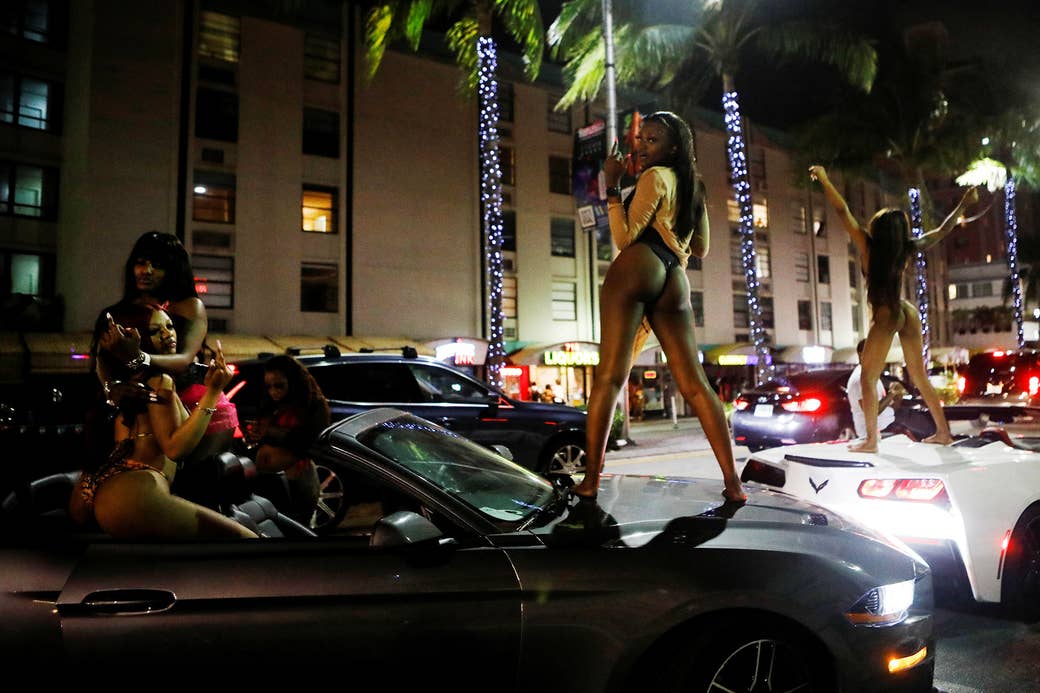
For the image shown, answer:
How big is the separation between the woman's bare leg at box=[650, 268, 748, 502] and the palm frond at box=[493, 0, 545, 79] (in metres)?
12.8

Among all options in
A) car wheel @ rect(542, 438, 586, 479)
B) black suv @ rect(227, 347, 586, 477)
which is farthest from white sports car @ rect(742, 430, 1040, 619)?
car wheel @ rect(542, 438, 586, 479)

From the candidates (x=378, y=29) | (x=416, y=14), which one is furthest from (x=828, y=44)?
(x=378, y=29)

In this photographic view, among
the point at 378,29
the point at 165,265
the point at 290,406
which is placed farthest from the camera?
the point at 378,29

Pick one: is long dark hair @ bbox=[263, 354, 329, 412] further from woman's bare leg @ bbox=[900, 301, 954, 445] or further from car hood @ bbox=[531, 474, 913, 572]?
woman's bare leg @ bbox=[900, 301, 954, 445]

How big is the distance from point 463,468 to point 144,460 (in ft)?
4.16

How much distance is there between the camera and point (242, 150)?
2038 centimetres

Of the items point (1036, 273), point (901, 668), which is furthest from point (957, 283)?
point (901, 668)

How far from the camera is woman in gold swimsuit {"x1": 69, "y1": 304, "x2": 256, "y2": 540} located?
241 cm

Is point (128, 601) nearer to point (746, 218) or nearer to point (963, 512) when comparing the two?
point (963, 512)

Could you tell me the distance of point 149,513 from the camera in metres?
2.42

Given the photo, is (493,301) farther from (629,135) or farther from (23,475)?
(23,475)

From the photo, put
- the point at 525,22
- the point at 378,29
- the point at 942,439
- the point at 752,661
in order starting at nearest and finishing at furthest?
the point at 752,661 → the point at 942,439 → the point at 525,22 → the point at 378,29

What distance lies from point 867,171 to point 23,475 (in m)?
27.5

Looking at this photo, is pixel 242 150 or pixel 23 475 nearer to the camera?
pixel 23 475
